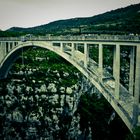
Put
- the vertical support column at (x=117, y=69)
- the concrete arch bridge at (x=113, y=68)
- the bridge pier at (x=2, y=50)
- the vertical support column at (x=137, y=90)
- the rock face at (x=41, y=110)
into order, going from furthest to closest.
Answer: the bridge pier at (x=2, y=50) < the rock face at (x=41, y=110) < the vertical support column at (x=117, y=69) < the concrete arch bridge at (x=113, y=68) < the vertical support column at (x=137, y=90)

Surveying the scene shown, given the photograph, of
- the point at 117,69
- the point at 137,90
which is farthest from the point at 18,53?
the point at 137,90

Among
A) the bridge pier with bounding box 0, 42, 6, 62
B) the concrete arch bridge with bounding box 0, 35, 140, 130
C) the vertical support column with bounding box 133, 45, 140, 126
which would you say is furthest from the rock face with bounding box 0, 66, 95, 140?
the vertical support column with bounding box 133, 45, 140, 126

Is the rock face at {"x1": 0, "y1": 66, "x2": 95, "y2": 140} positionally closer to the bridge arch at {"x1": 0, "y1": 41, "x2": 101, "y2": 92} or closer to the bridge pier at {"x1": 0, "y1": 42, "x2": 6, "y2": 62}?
the bridge arch at {"x1": 0, "y1": 41, "x2": 101, "y2": 92}

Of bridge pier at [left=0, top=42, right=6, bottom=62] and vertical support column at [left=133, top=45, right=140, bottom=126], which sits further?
bridge pier at [left=0, top=42, right=6, bottom=62]

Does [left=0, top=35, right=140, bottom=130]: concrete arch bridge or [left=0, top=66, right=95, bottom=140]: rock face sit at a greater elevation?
[left=0, top=35, right=140, bottom=130]: concrete arch bridge

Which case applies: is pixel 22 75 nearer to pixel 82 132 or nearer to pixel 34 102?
pixel 34 102

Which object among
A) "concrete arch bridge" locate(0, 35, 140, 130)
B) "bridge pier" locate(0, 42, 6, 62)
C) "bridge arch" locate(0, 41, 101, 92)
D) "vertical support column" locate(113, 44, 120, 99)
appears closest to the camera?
"concrete arch bridge" locate(0, 35, 140, 130)

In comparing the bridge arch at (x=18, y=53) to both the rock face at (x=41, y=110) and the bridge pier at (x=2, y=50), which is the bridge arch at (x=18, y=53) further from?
the rock face at (x=41, y=110)

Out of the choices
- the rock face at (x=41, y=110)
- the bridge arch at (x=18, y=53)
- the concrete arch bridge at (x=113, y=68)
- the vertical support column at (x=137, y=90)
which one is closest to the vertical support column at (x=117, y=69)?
the concrete arch bridge at (x=113, y=68)

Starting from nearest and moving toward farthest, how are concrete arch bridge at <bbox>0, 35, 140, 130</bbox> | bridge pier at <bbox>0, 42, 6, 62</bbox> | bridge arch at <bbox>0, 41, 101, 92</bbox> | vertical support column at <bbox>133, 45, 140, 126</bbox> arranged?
→ vertical support column at <bbox>133, 45, 140, 126</bbox>
concrete arch bridge at <bbox>0, 35, 140, 130</bbox>
bridge arch at <bbox>0, 41, 101, 92</bbox>
bridge pier at <bbox>0, 42, 6, 62</bbox>

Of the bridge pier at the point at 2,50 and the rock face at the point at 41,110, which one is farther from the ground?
the bridge pier at the point at 2,50
